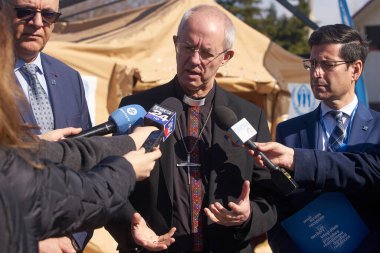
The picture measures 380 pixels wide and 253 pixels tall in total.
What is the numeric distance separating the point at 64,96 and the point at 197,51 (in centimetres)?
73

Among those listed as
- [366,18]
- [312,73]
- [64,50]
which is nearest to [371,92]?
[366,18]

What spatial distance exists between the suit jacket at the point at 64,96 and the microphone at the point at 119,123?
0.55 m

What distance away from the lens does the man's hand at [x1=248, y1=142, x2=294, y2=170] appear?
10.7ft

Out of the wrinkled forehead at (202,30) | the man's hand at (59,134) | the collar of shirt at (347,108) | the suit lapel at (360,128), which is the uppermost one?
the wrinkled forehead at (202,30)

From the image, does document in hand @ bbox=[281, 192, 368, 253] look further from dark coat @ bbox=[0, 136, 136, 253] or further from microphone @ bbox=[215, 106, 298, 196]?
dark coat @ bbox=[0, 136, 136, 253]

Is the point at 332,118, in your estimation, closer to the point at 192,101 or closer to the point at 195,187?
the point at 192,101

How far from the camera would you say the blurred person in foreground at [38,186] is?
2.04 m

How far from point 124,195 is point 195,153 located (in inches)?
45.4

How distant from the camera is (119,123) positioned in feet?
9.59

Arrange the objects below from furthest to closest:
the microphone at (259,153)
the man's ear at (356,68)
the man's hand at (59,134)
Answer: the man's ear at (356,68), the microphone at (259,153), the man's hand at (59,134)

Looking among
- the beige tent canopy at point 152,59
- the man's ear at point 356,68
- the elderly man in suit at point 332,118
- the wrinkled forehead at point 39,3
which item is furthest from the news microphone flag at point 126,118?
the beige tent canopy at point 152,59

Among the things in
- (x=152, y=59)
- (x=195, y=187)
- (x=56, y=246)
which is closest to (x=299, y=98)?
(x=152, y=59)

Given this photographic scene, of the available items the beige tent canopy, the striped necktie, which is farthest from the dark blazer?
the beige tent canopy

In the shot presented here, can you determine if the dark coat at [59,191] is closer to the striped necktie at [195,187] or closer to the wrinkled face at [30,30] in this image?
the striped necktie at [195,187]
